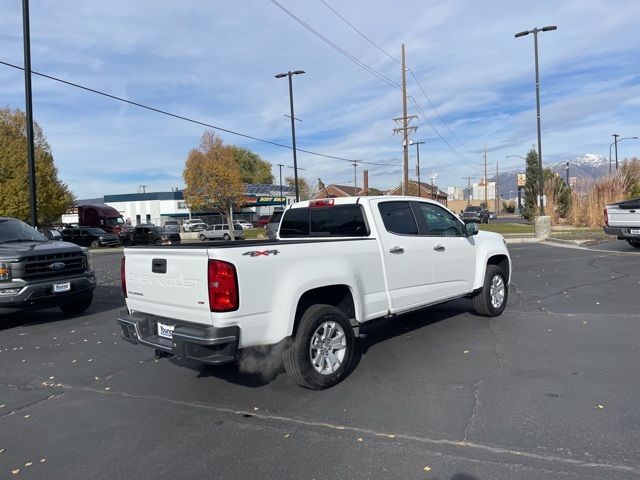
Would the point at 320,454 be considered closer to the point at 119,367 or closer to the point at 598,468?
the point at 598,468

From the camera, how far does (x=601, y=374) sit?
4930 mm

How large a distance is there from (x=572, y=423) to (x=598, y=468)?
2.22 ft

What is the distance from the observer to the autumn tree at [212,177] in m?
44.9

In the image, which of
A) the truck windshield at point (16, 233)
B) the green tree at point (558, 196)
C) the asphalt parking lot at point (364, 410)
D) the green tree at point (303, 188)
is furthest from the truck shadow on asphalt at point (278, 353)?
the green tree at point (303, 188)

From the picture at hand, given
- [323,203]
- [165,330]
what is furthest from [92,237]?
[165,330]

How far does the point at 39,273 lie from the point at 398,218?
226 inches

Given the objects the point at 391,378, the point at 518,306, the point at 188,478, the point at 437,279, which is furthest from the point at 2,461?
the point at 518,306

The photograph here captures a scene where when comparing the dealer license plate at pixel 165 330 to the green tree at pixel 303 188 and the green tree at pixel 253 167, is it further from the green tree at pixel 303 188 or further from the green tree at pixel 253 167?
the green tree at pixel 253 167

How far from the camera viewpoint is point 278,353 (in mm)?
4668

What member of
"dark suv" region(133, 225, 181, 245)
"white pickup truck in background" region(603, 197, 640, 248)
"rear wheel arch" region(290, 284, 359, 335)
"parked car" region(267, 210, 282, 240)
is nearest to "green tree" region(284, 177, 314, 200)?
"dark suv" region(133, 225, 181, 245)

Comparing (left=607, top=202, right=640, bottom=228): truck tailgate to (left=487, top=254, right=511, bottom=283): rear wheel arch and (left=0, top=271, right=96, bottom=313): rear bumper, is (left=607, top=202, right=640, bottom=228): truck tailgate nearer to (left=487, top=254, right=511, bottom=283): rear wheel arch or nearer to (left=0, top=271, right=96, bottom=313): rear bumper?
(left=487, top=254, right=511, bottom=283): rear wheel arch

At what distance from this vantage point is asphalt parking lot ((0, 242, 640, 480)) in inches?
135

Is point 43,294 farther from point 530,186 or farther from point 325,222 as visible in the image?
point 530,186

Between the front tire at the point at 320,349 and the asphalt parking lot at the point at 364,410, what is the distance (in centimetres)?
16
